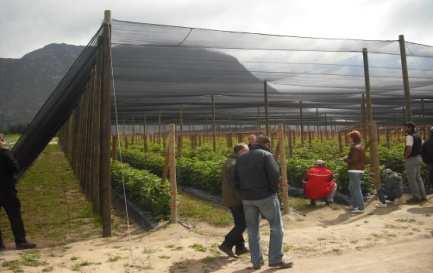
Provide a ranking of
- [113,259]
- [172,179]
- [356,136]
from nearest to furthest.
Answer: [113,259]
[172,179]
[356,136]

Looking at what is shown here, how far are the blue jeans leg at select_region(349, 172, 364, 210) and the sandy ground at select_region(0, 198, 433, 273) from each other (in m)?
0.65

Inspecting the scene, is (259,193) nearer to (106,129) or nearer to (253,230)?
(253,230)

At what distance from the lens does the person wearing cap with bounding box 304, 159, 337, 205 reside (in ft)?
30.1

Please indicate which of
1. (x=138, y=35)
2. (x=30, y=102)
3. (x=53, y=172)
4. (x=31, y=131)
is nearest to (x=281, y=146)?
(x=138, y=35)

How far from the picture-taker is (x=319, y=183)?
9.22 metres

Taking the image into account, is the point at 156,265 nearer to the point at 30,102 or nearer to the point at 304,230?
the point at 304,230

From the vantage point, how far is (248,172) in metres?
5.14

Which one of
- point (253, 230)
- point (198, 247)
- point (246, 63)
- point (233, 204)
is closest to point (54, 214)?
point (198, 247)

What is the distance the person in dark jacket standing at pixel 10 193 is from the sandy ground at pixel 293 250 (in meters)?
0.35

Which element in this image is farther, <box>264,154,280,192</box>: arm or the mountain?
the mountain

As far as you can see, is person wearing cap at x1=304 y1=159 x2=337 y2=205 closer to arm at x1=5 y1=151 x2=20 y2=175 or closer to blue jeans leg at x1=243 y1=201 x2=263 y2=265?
blue jeans leg at x1=243 y1=201 x2=263 y2=265

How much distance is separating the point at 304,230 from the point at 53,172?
13.9 metres

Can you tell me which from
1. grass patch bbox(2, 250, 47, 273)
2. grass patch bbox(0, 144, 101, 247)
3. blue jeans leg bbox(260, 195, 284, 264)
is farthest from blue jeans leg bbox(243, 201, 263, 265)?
grass patch bbox(0, 144, 101, 247)

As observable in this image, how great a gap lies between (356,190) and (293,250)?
309cm
